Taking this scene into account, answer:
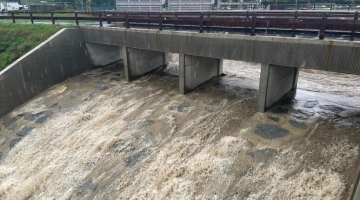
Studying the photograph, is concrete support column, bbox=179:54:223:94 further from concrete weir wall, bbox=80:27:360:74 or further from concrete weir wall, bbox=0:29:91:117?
concrete weir wall, bbox=0:29:91:117

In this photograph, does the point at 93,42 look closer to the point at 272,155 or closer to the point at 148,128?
the point at 148,128

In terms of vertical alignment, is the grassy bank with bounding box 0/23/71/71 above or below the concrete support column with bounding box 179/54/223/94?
above

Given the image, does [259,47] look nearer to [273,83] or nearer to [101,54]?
[273,83]

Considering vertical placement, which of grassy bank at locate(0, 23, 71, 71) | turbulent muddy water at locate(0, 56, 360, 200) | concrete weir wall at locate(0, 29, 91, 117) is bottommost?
turbulent muddy water at locate(0, 56, 360, 200)

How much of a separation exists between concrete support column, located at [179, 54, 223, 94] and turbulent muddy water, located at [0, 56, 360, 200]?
0.44 m

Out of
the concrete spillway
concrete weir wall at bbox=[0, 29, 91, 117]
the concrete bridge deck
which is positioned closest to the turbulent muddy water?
A: the concrete spillway

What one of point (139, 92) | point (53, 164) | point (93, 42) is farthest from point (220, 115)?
point (93, 42)

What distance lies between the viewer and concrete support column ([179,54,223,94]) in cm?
1401

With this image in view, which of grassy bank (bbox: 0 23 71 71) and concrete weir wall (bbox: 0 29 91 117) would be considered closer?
concrete weir wall (bbox: 0 29 91 117)

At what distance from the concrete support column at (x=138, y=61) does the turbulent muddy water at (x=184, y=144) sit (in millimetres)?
1516

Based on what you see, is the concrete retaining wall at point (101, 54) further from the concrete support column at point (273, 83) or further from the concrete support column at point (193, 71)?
the concrete support column at point (273, 83)

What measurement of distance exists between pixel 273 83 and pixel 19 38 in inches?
701

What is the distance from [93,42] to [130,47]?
3.76m

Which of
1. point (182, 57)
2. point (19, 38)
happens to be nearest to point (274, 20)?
point (182, 57)
